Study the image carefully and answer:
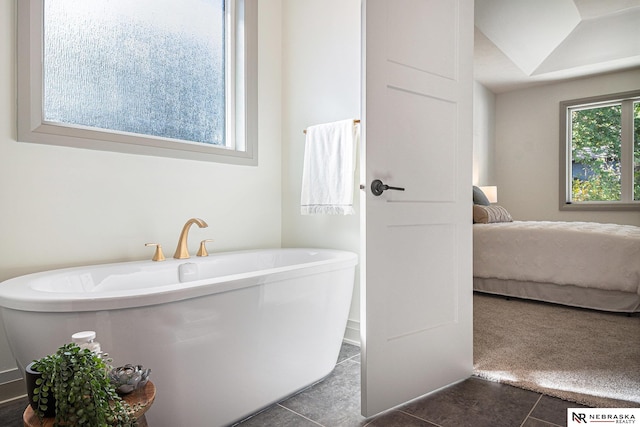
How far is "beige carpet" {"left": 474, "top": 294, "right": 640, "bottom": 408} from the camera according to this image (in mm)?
1761

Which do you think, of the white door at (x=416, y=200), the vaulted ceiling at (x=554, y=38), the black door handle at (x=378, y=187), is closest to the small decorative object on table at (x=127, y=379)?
the white door at (x=416, y=200)

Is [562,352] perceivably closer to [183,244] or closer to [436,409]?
[436,409]

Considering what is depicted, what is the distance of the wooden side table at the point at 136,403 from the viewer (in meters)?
0.85

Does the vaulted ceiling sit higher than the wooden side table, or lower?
higher

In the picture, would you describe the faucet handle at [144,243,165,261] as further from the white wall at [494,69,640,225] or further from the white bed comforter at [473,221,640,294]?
the white wall at [494,69,640,225]

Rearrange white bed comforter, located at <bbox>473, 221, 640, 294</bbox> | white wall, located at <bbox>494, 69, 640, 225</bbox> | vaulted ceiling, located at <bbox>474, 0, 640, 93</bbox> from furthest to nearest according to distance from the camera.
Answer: white wall, located at <bbox>494, 69, 640, 225</bbox>, vaulted ceiling, located at <bbox>474, 0, 640, 93</bbox>, white bed comforter, located at <bbox>473, 221, 640, 294</bbox>

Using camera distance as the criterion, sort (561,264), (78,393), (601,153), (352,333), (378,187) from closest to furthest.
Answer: (78,393)
(378,187)
(352,333)
(561,264)
(601,153)

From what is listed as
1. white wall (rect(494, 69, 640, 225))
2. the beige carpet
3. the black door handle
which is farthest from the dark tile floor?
white wall (rect(494, 69, 640, 225))

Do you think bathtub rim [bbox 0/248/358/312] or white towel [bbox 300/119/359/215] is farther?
white towel [bbox 300/119/359/215]

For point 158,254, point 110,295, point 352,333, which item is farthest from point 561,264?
point 110,295

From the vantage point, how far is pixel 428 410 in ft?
5.35

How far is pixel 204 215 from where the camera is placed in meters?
2.48

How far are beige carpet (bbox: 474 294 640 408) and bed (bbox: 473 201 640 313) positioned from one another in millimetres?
134

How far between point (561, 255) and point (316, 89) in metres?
2.36
